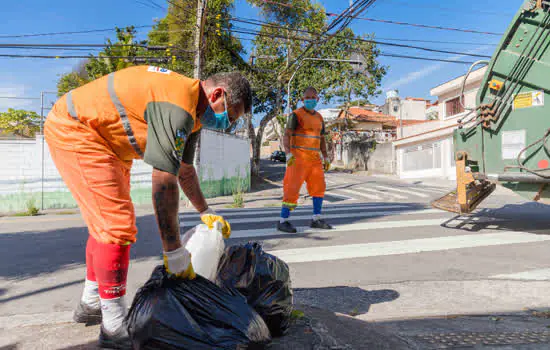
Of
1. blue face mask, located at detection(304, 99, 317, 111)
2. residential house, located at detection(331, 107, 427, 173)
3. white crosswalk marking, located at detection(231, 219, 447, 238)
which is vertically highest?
residential house, located at detection(331, 107, 427, 173)

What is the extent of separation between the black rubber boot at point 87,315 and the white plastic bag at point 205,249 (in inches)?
28.3

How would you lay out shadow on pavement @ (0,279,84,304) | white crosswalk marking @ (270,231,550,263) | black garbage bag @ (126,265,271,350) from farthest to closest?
white crosswalk marking @ (270,231,550,263)
shadow on pavement @ (0,279,84,304)
black garbage bag @ (126,265,271,350)

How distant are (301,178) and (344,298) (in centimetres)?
251

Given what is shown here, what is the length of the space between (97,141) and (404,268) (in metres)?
2.83

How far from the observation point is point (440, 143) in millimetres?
22000

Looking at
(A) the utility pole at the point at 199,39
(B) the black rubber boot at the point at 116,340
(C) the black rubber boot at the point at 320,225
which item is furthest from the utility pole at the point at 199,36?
(B) the black rubber boot at the point at 116,340

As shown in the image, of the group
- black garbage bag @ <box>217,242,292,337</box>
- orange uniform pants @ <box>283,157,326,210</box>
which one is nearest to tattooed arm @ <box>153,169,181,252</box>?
black garbage bag @ <box>217,242,292,337</box>

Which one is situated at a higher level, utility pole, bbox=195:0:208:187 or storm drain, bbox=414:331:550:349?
utility pole, bbox=195:0:208:187

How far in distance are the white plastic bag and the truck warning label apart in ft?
14.2

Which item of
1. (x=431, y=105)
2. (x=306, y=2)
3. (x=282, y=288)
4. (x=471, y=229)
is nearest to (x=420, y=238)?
(x=471, y=229)

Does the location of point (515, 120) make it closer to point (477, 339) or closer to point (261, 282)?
point (477, 339)

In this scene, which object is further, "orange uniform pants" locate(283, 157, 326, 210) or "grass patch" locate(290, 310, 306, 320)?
"orange uniform pants" locate(283, 157, 326, 210)

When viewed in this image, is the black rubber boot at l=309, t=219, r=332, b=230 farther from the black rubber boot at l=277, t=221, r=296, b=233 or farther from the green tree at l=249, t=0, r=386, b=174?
the green tree at l=249, t=0, r=386, b=174

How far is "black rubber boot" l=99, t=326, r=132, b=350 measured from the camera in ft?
6.16
